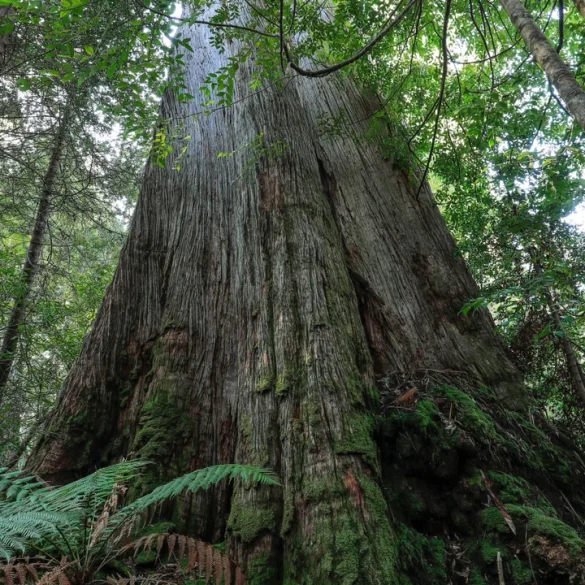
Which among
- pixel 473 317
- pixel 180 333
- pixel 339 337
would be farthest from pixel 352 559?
pixel 473 317

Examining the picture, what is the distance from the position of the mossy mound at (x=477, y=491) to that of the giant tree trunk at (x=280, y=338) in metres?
0.20

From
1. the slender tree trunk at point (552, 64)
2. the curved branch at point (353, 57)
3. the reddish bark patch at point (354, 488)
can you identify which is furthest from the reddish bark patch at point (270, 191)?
the reddish bark patch at point (354, 488)

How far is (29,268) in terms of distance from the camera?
5641 mm

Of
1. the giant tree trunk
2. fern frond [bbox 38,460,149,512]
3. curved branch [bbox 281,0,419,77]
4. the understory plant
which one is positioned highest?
curved branch [bbox 281,0,419,77]

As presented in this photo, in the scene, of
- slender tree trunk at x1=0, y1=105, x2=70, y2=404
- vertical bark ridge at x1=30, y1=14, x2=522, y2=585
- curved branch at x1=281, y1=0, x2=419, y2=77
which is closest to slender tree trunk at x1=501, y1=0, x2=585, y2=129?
curved branch at x1=281, y1=0, x2=419, y2=77

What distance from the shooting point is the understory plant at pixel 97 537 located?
4.73ft

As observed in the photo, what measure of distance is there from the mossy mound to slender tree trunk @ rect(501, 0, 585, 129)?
156cm

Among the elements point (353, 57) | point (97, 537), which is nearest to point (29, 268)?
point (97, 537)

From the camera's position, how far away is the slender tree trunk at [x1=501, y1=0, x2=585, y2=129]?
1.73 metres

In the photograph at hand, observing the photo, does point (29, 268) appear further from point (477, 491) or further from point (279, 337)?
point (477, 491)

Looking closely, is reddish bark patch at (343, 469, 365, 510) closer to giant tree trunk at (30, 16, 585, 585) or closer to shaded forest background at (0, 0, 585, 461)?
giant tree trunk at (30, 16, 585, 585)

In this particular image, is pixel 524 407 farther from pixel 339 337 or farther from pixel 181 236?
pixel 181 236

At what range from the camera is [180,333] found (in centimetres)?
300

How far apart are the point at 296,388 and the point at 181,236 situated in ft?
7.40
